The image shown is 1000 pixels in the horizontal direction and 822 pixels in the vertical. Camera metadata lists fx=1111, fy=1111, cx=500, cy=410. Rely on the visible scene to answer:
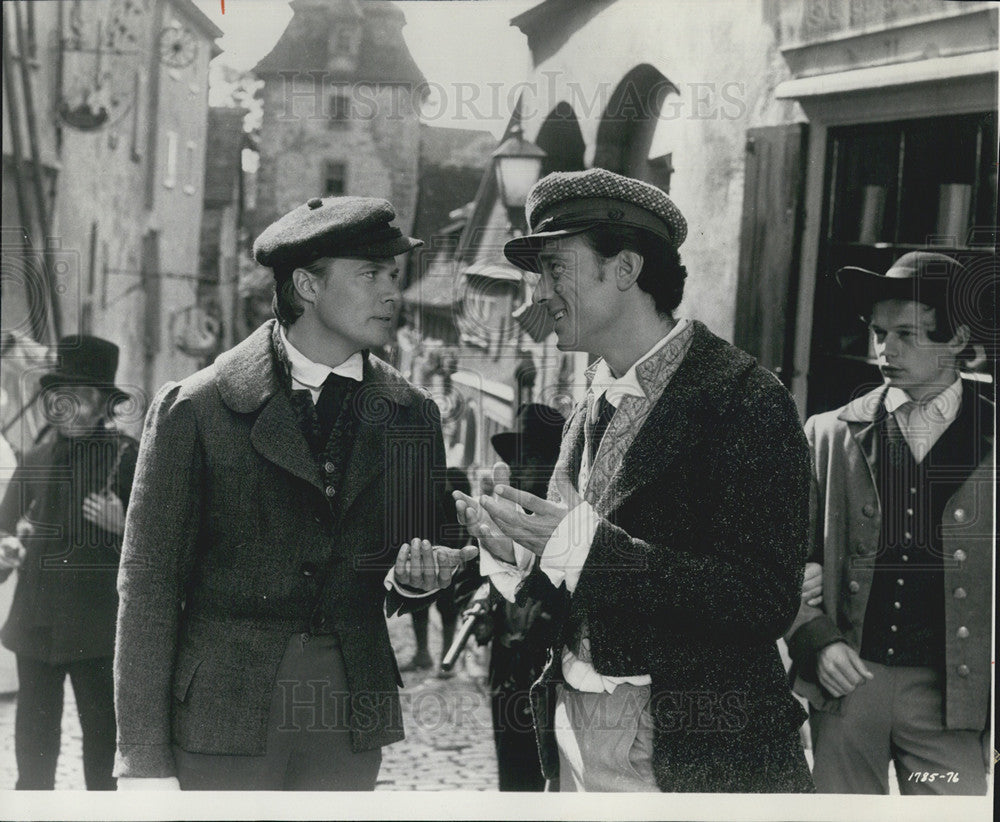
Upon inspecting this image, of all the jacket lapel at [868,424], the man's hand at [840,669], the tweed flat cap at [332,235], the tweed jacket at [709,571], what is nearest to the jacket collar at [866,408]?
the jacket lapel at [868,424]

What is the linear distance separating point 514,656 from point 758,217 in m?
1.74

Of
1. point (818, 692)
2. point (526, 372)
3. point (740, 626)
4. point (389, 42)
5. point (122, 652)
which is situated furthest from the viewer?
point (526, 372)

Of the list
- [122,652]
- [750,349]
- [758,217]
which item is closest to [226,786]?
[122,652]

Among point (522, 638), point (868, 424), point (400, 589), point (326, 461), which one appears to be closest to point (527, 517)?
point (400, 589)

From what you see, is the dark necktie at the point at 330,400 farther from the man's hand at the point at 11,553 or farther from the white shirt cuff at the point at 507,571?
the man's hand at the point at 11,553

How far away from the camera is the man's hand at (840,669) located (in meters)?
3.28

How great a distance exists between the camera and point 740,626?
8.09ft

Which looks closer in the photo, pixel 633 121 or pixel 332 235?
pixel 332 235

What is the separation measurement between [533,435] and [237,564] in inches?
49.4

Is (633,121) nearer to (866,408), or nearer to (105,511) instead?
(866,408)

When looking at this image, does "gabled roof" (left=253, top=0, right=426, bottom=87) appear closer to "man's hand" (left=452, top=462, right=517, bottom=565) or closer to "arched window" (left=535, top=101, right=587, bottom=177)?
"arched window" (left=535, top=101, right=587, bottom=177)

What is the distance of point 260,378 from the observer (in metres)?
2.82

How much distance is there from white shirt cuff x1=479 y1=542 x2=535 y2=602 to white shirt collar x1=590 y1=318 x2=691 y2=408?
476 millimetres

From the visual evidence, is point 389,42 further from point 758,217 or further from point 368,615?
point 368,615
